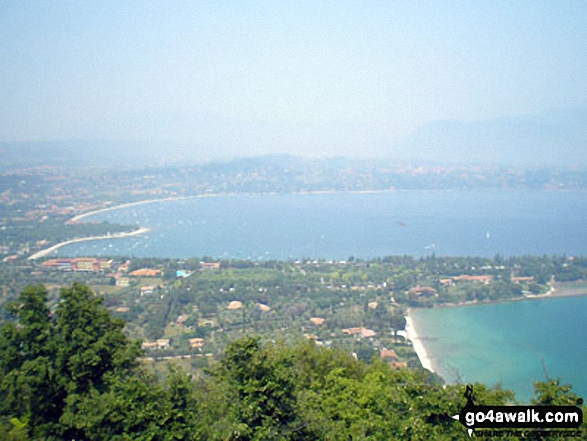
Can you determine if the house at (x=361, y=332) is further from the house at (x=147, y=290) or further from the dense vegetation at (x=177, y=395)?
the dense vegetation at (x=177, y=395)

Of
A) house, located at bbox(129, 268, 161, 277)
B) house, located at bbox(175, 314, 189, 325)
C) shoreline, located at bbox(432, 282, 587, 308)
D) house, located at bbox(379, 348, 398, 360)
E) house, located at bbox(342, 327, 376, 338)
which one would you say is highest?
house, located at bbox(129, 268, 161, 277)

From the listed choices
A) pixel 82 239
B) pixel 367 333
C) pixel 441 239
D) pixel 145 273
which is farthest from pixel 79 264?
pixel 441 239

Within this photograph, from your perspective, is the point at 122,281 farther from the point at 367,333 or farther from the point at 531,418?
the point at 531,418

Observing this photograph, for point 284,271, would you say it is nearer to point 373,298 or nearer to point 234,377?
point 373,298

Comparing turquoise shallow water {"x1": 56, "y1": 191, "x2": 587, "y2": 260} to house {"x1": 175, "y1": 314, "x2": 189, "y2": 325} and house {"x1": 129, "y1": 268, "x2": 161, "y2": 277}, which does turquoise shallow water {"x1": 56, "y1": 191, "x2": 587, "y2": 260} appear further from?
house {"x1": 175, "y1": 314, "x2": 189, "y2": 325}

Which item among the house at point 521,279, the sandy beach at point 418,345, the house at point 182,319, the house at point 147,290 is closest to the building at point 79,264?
the house at point 147,290

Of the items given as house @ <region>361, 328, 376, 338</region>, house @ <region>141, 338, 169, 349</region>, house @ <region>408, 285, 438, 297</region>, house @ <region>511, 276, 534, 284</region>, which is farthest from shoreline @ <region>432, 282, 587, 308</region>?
house @ <region>141, 338, 169, 349</region>

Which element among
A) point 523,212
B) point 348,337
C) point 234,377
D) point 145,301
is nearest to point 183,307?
point 145,301
